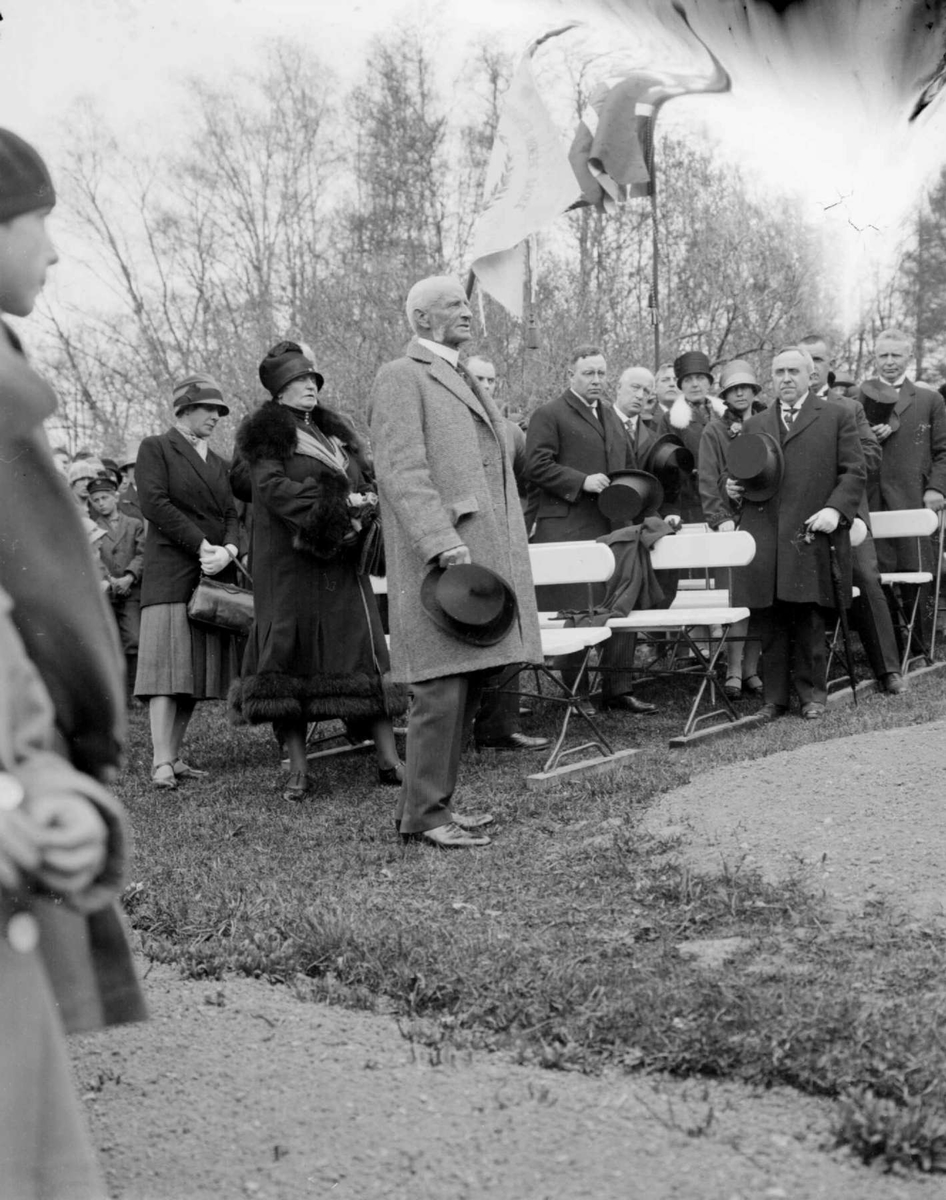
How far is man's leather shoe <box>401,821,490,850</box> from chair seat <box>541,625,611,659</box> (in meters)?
1.61

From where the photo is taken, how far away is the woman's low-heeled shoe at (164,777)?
7305mm

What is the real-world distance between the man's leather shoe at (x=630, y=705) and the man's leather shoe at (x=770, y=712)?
0.72 m

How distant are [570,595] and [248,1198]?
677cm

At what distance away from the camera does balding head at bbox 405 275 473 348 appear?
5.72 meters

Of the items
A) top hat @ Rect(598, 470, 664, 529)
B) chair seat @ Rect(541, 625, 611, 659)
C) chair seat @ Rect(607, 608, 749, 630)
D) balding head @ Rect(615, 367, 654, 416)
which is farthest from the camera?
balding head @ Rect(615, 367, 654, 416)

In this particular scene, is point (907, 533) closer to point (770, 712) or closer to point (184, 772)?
point (770, 712)

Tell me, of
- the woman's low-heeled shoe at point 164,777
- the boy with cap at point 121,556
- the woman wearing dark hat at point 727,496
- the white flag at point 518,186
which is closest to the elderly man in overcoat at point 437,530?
the white flag at point 518,186

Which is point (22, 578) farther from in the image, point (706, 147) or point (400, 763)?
point (400, 763)

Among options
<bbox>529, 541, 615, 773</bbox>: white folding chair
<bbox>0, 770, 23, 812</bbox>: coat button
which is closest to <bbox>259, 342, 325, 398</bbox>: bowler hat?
<bbox>529, 541, 615, 773</bbox>: white folding chair

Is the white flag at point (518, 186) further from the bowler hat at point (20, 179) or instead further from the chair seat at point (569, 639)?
the bowler hat at point (20, 179)

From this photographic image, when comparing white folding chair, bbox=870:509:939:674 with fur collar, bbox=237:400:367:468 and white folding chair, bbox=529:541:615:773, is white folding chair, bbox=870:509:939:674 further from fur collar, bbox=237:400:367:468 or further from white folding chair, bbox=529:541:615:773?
fur collar, bbox=237:400:367:468

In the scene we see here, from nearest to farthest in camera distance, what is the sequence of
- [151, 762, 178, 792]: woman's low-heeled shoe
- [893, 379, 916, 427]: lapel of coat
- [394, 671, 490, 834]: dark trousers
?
[394, 671, 490, 834]: dark trousers < [151, 762, 178, 792]: woman's low-heeled shoe < [893, 379, 916, 427]: lapel of coat

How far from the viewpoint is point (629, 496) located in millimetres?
8875

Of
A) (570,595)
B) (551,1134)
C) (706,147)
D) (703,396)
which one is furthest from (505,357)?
(551,1134)
